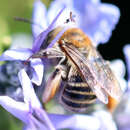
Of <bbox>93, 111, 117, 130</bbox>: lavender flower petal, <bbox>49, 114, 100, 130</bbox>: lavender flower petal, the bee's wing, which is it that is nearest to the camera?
the bee's wing

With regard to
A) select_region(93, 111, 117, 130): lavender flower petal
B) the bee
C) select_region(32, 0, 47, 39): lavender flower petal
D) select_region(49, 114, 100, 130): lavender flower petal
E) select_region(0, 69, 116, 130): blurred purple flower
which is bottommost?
select_region(93, 111, 117, 130): lavender flower petal

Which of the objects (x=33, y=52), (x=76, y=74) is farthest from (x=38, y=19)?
(x=76, y=74)

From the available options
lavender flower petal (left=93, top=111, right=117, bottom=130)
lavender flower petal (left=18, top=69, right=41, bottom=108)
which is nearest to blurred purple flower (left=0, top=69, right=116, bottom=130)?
lavender flower petal (left=18, top=69, right=41, bottom=108)

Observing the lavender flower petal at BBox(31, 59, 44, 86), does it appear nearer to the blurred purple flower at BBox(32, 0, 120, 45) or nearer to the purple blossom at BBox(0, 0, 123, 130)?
the purple blossom at BBox(0, 0, 123, 130)

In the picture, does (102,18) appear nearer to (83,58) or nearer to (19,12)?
(19,12)

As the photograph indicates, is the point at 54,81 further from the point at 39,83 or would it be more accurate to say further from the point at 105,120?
the point at 105,120

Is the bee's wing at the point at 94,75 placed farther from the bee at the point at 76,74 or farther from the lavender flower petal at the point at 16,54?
the lavender flower petal at the point at 16,54
